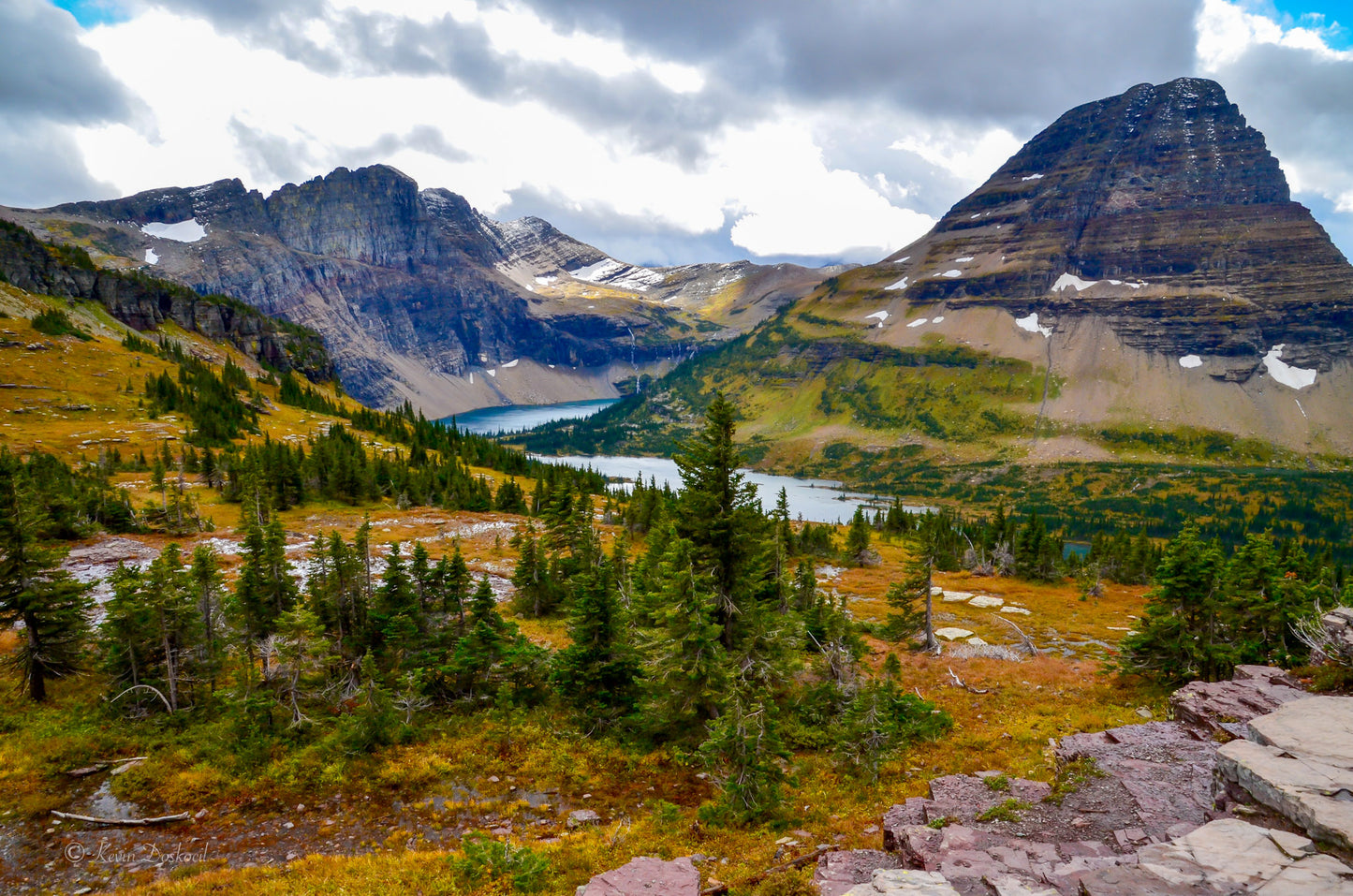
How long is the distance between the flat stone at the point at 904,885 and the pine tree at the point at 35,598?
31.2 metres

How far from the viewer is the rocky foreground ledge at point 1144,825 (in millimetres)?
9617

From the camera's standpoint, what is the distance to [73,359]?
119438 millimetres

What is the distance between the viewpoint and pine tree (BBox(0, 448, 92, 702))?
22.7 metres

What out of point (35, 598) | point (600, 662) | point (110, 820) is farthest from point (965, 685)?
point (35, 598)

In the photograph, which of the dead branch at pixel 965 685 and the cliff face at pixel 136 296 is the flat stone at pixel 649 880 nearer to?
the dead branch at pixel 965 685

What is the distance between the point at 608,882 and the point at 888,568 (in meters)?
76.8

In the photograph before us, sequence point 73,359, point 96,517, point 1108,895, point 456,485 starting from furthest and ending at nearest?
point 73,359, point 456,485, point 96,517, point 1108,895

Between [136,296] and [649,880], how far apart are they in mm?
235539

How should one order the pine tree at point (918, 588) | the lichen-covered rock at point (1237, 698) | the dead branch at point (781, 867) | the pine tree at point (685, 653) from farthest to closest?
the pine tree at point (918, 588), the pine tree at point (685, 653), the lichen-covered rock at point (1237, 698), the dead branch at point (781, 867)

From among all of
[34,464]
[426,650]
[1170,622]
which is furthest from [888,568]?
[34,464]

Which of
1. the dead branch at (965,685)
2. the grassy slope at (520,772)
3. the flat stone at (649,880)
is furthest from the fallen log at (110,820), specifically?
the dead branch at (965,685)

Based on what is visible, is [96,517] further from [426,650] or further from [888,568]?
[888,568]

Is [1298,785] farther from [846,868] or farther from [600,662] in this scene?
[600,662]

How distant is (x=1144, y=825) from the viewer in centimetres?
1367
